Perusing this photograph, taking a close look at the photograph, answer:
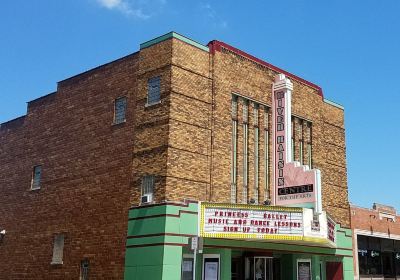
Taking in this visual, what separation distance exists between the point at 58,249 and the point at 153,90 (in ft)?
32.7

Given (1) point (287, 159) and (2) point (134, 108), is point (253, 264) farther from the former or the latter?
(2) point (134, 108)

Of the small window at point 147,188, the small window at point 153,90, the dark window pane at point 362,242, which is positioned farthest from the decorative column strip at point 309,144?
the small window at point 147,188

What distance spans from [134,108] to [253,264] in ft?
30.9

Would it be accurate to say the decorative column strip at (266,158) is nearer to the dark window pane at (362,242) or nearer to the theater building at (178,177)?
the theater building at (178,177)

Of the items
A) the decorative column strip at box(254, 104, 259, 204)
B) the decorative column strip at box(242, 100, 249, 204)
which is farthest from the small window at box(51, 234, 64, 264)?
the decorative column strip at box(254, 104, 259, 204)

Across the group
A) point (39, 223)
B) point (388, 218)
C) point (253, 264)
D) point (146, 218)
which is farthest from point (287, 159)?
point (388, 218)

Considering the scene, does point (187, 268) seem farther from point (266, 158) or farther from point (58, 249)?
point (58, 249)

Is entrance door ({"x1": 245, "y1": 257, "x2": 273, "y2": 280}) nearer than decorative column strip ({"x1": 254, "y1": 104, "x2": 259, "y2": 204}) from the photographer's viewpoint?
Yes

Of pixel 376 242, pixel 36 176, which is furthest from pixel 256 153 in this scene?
pixel 376 242

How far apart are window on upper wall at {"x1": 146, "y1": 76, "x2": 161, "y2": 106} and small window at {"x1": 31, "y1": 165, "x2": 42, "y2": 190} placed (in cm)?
967

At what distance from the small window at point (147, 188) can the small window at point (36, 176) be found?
9.55 meters

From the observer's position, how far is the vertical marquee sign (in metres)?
24.6

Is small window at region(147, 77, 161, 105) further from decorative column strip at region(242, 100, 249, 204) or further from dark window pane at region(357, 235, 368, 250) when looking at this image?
dark window pane at region(357, 235, 368, 250)

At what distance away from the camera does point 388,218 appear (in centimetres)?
4097
